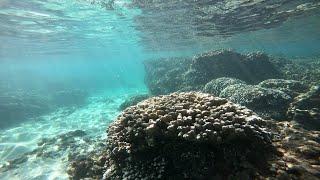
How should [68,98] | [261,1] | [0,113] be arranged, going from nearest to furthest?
1. [261,1]
2. [0,113]
3. [68,98]

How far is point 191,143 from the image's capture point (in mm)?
5941

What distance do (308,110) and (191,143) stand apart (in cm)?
637

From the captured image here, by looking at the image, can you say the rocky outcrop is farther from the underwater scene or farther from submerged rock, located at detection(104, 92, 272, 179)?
submerged rock, located at detection(104, 92, 272, 179)

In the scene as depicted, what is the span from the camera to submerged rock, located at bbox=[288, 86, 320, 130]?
9742 millimetres

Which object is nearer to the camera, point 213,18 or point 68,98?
point 213,18

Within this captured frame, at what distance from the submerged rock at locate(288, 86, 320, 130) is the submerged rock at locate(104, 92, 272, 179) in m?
4.38

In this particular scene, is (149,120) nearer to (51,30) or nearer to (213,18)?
(213,18)

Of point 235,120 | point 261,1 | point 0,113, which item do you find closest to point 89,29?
point 0,113

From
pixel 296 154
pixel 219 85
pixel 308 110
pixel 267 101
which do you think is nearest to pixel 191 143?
pixel 296 154

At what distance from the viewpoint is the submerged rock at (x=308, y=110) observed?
974 cm

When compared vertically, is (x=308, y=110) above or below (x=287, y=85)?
above

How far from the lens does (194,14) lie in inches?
986

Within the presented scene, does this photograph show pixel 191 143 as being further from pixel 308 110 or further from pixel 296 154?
pixel 308 110

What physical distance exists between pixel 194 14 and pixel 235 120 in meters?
20.4
